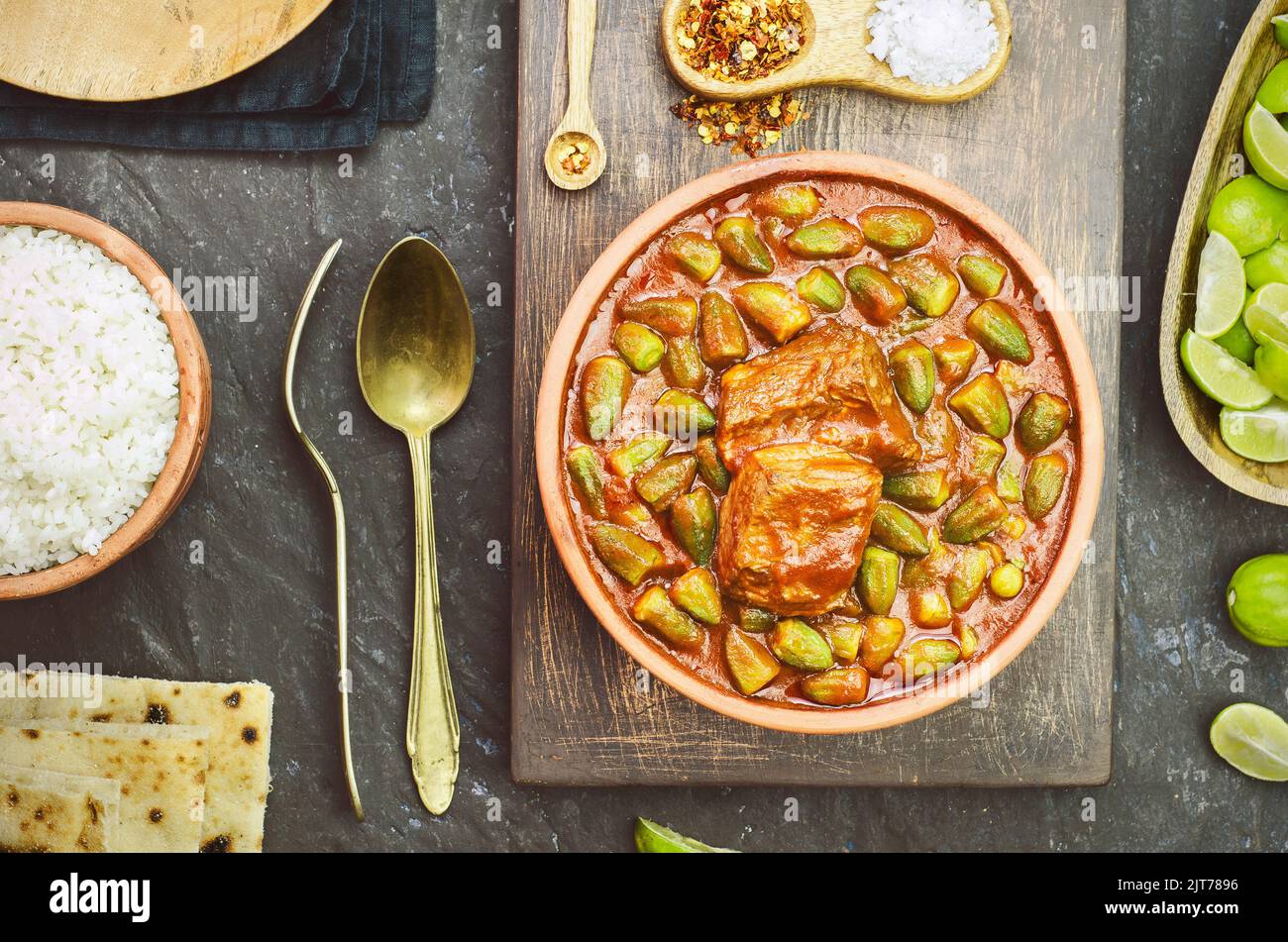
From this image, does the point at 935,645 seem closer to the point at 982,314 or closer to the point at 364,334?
the point at 982,314

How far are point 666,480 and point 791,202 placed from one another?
71cm

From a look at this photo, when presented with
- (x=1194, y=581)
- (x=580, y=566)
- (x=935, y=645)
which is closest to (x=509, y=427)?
(x=580, y=566)

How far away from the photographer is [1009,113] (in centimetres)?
264

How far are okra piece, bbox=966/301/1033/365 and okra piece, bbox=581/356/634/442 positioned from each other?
815mm

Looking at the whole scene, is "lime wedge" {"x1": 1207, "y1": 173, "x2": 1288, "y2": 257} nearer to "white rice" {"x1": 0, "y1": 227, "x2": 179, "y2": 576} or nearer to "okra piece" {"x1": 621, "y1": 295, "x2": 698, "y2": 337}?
"okra piece" {"x1": 621, "y1": 295, "x2": 698, "y2": 337}

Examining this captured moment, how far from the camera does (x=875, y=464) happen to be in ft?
6.94

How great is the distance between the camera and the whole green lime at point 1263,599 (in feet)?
8.91

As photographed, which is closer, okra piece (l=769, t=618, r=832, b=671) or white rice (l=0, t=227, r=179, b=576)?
okra piece (l=769, t=618, r=832, b=671)

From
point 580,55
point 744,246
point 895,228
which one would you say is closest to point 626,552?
point 744,246

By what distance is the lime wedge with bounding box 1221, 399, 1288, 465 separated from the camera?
2621 millimetres

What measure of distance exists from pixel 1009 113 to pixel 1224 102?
2.00ft

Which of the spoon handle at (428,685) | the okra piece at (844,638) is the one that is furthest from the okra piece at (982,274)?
the spoon handle at (428,685)

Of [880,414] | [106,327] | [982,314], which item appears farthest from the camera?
[106,327]

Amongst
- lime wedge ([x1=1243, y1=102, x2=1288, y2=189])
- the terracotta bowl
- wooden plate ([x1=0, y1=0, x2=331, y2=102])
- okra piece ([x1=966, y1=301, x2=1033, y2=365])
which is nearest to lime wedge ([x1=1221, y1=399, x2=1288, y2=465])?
lime wedge ([x1=1243, y1=102, x2=1288, y2=189])
